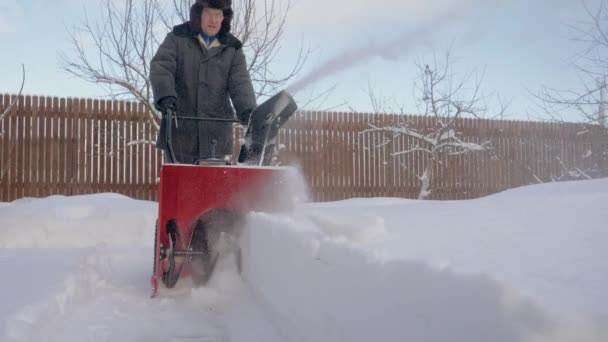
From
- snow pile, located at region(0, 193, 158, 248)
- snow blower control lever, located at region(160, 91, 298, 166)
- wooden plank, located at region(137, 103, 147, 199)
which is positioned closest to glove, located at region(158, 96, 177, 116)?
snow blower control lever, located at region(160, 91, 298, 166)

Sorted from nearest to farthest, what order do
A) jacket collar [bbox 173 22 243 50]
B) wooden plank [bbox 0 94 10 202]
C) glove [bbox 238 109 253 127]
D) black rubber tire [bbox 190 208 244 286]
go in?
black rubber tire [bbox 190 208 244 286], jacket collar [bbox 173 22 243 50], glove [bbox 238 109 253 127], wooden plank [bbox 0 94 10 202]

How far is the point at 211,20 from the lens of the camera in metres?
3.59

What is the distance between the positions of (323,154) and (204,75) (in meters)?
6.28

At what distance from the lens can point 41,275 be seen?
320 cm

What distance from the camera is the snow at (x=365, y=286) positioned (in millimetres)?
950

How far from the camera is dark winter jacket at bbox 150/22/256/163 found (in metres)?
3.64

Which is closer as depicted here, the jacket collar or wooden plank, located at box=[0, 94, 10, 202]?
the jacket collar

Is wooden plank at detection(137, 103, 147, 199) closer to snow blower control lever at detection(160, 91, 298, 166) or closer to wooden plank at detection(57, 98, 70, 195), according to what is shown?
wooden plank at detection(57, 98, 70, 195)

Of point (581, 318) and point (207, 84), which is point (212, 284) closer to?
point (207, 84)

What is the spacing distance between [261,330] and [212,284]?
1005mm

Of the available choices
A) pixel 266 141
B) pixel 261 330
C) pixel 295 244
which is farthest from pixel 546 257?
pixel 266 141

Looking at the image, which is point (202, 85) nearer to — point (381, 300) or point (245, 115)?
point (245, 115)

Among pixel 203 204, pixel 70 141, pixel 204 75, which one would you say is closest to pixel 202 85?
pixel 204 75

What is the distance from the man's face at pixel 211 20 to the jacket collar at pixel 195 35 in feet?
0.20
